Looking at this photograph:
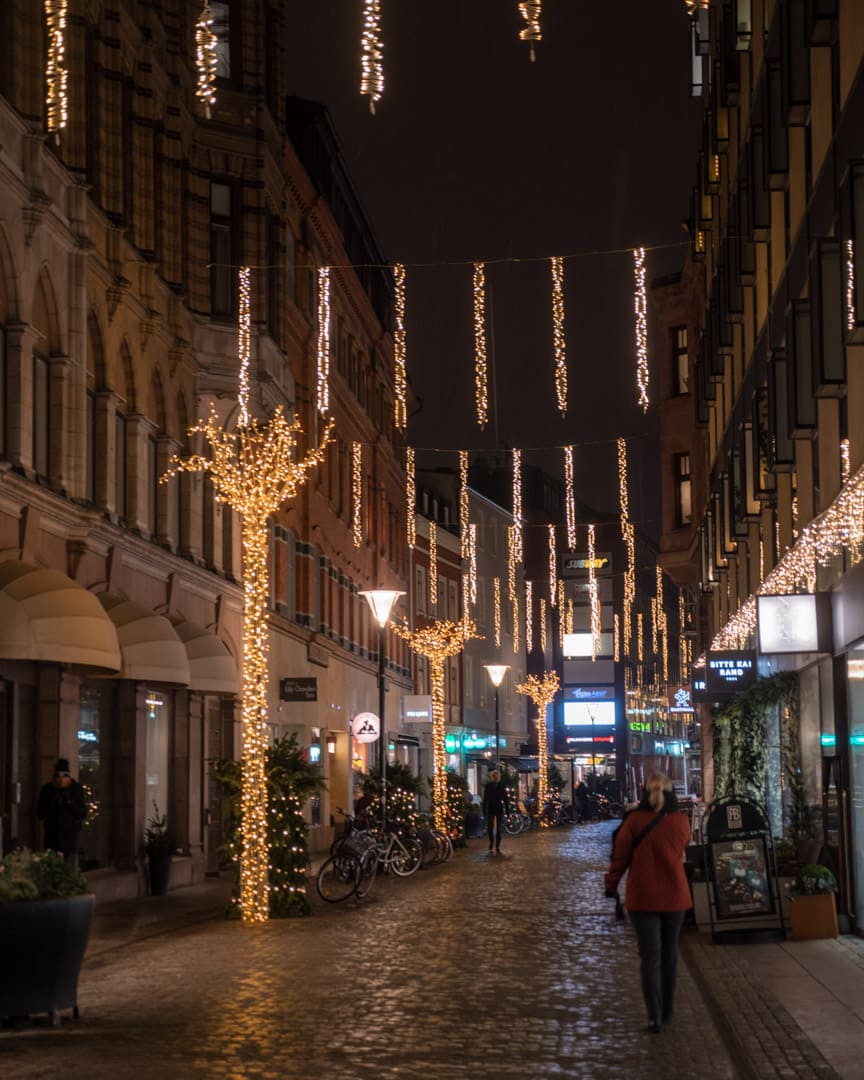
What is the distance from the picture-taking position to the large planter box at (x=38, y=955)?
511 inches

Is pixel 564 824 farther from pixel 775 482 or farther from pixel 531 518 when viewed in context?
pixel 531 518

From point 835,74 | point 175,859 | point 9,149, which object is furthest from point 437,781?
point 835,74

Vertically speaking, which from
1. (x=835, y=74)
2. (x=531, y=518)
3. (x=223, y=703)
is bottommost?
(x=223, y=703)

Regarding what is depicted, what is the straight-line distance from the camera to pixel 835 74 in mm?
19391

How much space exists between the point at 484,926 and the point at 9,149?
38.3 ft

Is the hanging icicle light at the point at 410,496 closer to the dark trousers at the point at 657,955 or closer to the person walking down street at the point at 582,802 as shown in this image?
the person walking down street at the point at 582,802

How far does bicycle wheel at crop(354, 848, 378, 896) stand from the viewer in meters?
26.5

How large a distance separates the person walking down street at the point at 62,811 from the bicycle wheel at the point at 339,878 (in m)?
4.32

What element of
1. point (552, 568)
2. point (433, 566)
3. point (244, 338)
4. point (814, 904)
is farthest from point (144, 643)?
point (552, 568)

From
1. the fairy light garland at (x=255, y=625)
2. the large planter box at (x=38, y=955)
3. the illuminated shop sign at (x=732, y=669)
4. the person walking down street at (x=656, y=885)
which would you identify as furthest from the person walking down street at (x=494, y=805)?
the large planter box at (x=38, y=955)

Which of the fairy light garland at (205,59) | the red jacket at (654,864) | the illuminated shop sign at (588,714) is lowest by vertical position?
the red jacket at (654,864)

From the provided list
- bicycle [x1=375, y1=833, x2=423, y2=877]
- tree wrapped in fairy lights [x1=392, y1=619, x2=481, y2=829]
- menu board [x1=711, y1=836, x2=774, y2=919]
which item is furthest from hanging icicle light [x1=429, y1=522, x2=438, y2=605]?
menu board [x1=711, y1=836, x2=774, y2=919]

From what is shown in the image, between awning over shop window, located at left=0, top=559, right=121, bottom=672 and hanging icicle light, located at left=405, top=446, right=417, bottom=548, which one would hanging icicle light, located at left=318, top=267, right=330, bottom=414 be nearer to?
awning over shop window, located at left=0, top=559, right=121, bottom=672

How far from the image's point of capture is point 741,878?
19.5m
